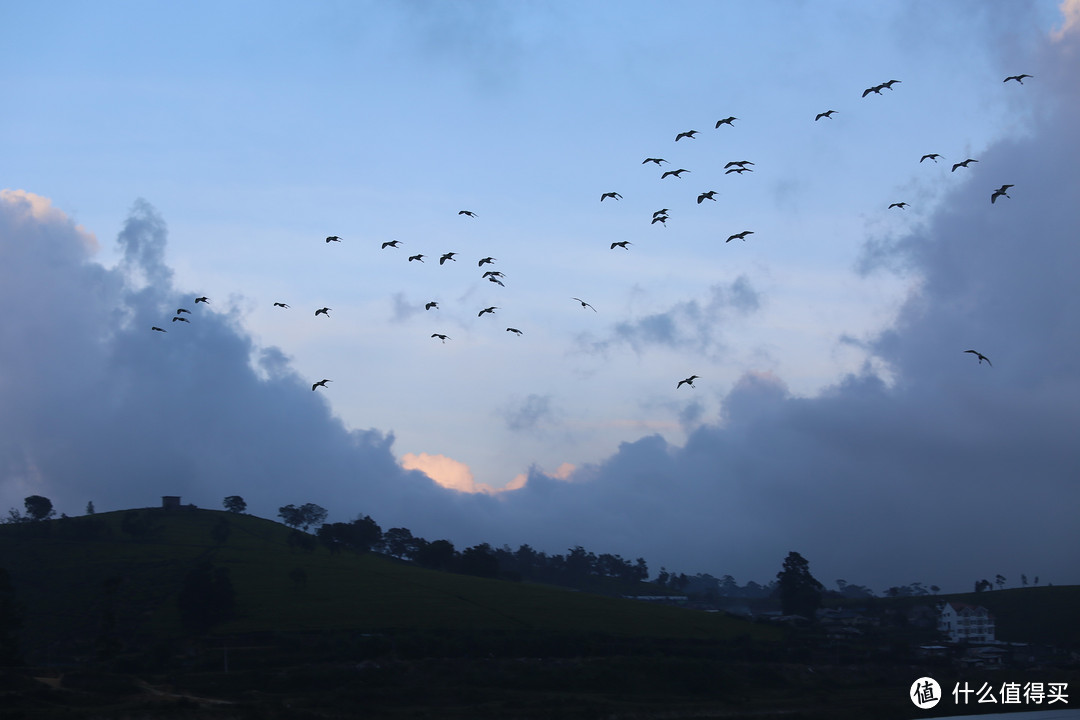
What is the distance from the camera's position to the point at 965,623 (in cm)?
18638

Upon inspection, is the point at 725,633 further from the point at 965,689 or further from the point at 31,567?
the point at 31,567

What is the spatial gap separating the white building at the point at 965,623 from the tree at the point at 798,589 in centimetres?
2469

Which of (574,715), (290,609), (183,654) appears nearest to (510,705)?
(574,715)

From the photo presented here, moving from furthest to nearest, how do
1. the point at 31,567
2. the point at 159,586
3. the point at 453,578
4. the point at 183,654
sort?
1. the point at 453,578
2. the point at 31,567
3. the point at 159,586
4. the point at 183,654

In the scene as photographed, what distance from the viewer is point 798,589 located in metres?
192

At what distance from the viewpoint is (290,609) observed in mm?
141750

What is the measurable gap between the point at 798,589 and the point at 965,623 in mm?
32569

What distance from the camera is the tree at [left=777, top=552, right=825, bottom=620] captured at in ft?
625

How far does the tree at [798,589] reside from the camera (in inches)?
7495

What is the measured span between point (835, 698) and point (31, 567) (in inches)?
5341

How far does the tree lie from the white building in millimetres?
24688

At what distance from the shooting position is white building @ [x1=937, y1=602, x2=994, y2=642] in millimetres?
183125

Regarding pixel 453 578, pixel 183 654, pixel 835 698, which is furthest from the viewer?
pixel 453 578

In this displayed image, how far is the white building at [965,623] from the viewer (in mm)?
183125
